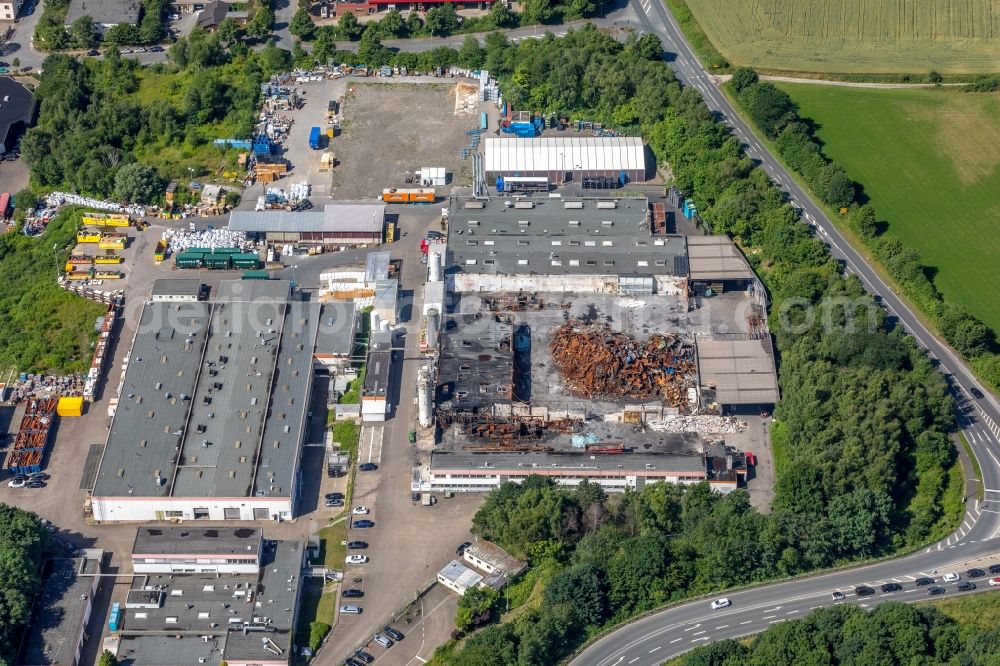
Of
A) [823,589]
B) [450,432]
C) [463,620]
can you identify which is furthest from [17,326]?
[823,589]

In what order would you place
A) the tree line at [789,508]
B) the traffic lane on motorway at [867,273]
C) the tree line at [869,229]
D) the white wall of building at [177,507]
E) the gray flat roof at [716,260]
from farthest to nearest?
the gray flat roof at [716,260] → the tree line at [869,229] → the traffic lane on motorway at [867,273] → the white wall of building at [177,507] → the tree line at [789,508]

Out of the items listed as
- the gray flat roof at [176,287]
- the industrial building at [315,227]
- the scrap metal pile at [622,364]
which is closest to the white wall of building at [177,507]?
the gray flat roof at [176,287]

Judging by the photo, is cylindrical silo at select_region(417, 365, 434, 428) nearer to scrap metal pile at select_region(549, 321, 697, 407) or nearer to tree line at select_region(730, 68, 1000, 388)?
scrap metal pile at select_region(549, 321, 697, 407)

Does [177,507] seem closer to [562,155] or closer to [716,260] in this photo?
[716,260]

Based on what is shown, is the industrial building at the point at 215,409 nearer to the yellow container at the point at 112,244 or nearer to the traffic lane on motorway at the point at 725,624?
the yellow container at the point at 112,244

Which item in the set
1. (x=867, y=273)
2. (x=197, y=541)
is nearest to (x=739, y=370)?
(x=867, y=273)

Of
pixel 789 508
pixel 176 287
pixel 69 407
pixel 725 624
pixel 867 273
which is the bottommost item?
pixel 725 624
